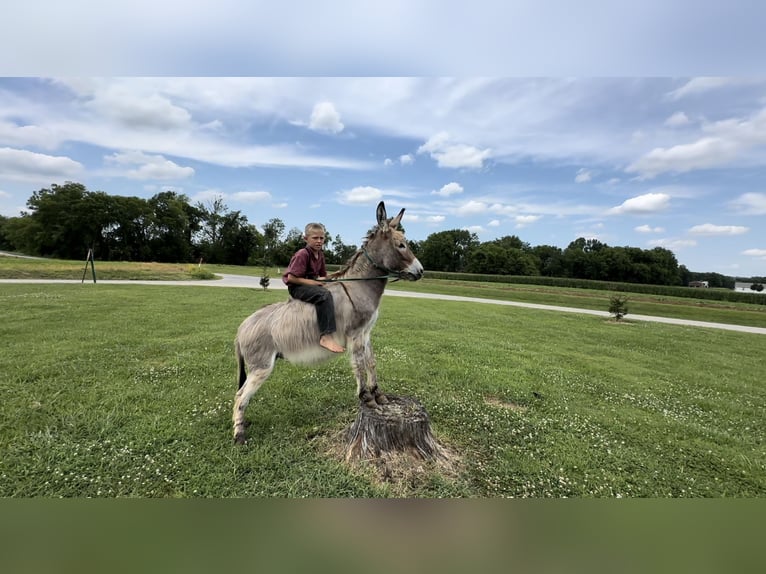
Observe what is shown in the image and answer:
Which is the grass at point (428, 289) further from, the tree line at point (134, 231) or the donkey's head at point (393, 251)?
the donkey's head at point (393, 251)

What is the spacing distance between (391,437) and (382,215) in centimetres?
212

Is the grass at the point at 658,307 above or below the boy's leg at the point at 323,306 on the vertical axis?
below

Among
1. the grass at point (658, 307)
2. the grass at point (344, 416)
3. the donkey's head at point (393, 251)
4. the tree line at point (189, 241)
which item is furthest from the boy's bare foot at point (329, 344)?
the grass at point (658, 307)

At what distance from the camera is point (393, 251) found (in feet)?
10.5

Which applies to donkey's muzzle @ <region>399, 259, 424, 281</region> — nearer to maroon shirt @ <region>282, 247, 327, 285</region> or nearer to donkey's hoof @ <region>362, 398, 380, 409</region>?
maroon shirt @ <region>282, 247, 327, 285</region>

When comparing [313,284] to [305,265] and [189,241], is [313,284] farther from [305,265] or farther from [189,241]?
[189,241]

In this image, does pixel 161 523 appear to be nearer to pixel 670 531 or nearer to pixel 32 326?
pixel 670 531

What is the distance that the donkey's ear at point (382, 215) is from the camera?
3.04m

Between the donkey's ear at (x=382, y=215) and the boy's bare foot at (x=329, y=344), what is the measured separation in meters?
1.21

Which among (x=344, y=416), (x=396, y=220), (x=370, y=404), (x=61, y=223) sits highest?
(x=61, y=223)

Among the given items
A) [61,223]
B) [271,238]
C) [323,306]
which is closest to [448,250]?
[271,238]

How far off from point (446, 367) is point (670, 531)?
454 cm

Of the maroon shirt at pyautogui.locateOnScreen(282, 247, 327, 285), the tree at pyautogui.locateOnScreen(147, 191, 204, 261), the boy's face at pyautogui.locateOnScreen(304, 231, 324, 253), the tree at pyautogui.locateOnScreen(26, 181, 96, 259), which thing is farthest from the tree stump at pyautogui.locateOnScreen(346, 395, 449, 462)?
the tree at pyautogui.locateOnScreen(147, 191, 204, 261)

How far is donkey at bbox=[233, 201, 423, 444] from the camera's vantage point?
3234 mm
